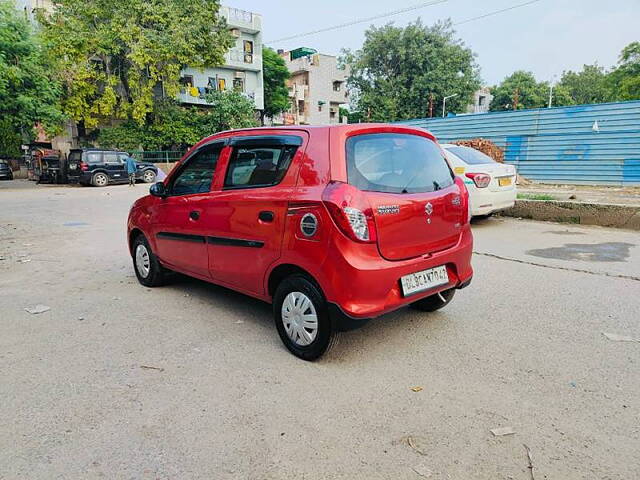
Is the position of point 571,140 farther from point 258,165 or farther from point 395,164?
point 258,165

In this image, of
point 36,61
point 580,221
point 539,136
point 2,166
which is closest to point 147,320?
point 580,221

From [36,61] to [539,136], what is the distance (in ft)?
73.9

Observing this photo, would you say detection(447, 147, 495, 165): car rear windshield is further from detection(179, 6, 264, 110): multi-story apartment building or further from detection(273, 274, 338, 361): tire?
detection(179, 6, 264, 110): multi-story apartment building

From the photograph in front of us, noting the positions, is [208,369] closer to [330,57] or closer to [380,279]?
[380,279]

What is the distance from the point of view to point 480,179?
8336 mm

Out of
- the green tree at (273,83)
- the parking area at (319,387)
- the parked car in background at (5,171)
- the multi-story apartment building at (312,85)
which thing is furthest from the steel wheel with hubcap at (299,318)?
the multi-story apartment building at (312,85)

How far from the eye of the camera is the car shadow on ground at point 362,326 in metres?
3.43

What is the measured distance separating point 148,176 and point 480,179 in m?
20.5

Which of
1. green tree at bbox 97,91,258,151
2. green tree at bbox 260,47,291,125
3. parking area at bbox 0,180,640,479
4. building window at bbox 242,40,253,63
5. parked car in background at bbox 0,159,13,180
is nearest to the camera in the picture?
parking area at bbox 0,180,640,479

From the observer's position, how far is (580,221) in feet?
29.4

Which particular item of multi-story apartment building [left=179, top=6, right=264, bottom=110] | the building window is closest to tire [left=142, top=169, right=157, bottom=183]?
multi-story apartment building [left=179, top=6, right=264, bottom=110]

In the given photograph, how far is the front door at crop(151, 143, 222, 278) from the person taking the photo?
4129 mm

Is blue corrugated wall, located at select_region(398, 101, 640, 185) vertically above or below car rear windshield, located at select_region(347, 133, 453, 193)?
above

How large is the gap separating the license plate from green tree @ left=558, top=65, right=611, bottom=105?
72160mm
